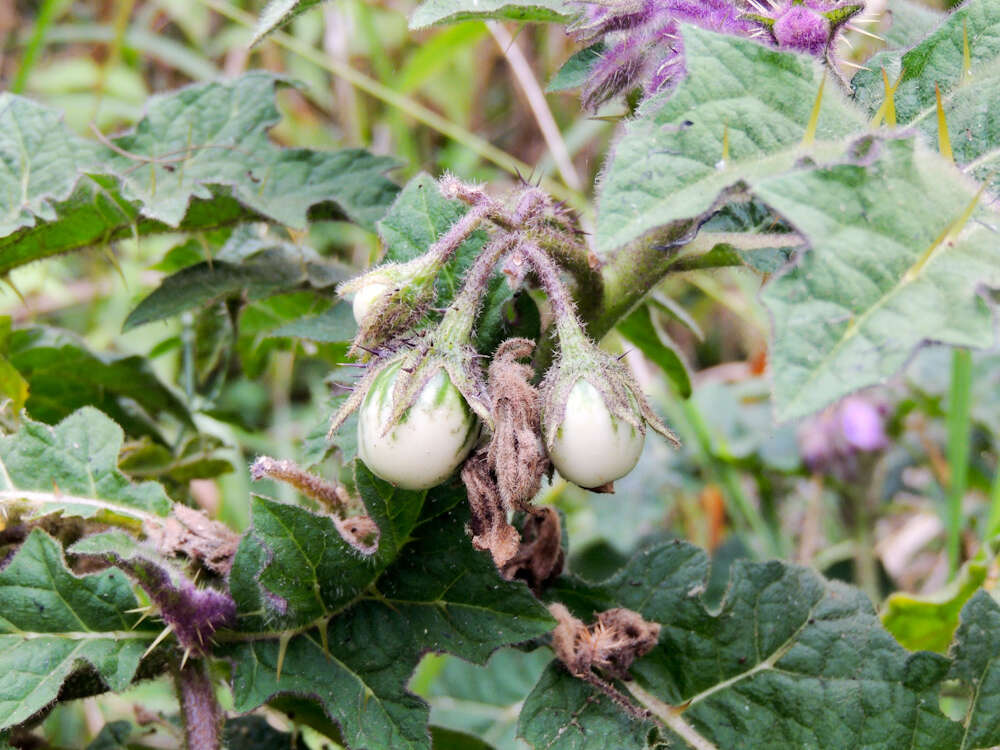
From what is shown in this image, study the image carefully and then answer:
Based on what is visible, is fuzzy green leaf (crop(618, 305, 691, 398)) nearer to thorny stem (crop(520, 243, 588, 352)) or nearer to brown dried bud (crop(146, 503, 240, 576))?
thorny stem (crop(520, 243, 588, 352))

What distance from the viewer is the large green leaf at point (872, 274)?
0.80 meters

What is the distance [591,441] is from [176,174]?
933mm

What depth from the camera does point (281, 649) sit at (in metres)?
1.27

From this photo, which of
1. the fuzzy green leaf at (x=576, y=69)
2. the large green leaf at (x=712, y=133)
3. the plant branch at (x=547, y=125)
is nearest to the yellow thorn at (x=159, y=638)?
the large green leaf at (x=712, y=133)

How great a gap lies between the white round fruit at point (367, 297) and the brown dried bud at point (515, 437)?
5.7 inches

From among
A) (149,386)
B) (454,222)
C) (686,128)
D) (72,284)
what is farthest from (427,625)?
(72,284)

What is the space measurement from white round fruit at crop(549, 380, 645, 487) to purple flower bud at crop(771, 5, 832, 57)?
1.48ft

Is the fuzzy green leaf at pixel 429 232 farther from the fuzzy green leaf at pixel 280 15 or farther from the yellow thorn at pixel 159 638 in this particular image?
the yellow thorn at pixel 159 638

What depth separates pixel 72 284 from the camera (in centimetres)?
408

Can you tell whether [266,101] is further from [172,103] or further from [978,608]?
[978,608]

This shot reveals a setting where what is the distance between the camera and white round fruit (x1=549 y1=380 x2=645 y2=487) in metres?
1.06

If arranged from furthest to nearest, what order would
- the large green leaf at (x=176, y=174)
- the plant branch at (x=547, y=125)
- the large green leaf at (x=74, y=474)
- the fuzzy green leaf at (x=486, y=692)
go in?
the plant branch at (x=547, y=125)
the fuzzy green leaf at (x=486, y=692)
the large green leaf at (x=176, y=174)
the large green leaf at (x=74, y=474)

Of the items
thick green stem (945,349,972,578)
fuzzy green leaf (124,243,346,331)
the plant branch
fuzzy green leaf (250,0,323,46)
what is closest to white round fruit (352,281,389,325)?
fuzzy green leaf (250,0,323,46)

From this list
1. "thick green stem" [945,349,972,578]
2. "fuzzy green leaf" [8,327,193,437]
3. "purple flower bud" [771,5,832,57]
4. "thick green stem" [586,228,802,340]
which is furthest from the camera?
"thick green stem" [945,349,972,578]
